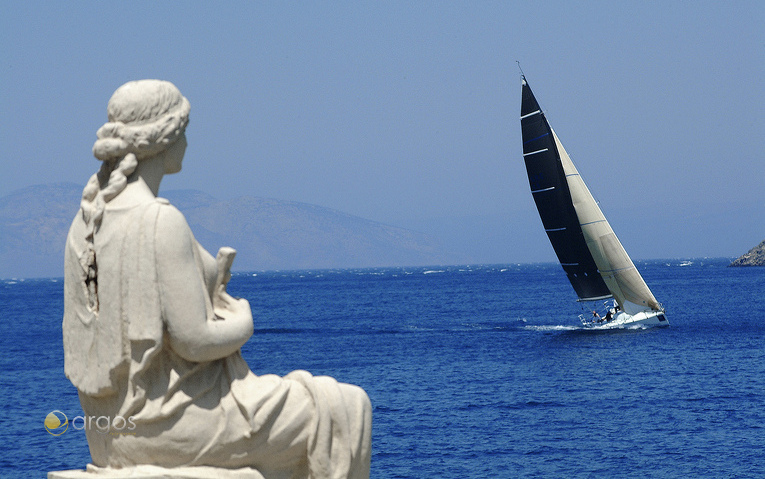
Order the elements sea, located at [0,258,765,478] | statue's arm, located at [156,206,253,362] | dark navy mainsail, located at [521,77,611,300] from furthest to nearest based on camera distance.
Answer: dark navy mainsail, located at [521,77,611,300], sea, located at [0,258,765,478], statue's arm, located at [156,206,253,362]

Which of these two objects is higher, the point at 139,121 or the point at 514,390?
the point at 139,121

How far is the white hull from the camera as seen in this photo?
60.6 metres

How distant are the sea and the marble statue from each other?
19.4 metres

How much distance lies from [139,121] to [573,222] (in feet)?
176

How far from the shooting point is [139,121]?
188 inches

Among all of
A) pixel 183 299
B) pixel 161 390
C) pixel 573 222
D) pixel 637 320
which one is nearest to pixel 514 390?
pixel 573 222

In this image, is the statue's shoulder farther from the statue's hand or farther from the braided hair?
the statue's hand

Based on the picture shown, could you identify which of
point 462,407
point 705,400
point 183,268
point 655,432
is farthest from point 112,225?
point 705,400

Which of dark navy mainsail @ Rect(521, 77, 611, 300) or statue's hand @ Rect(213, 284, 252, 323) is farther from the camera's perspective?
dark navy mainsail @ Rect(521, 77, 611, 300)

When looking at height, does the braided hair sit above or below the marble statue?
above

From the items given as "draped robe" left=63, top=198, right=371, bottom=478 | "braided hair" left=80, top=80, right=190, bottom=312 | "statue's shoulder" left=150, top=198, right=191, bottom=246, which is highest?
"braided hair" left=80, top=80, right=190, bottom=312

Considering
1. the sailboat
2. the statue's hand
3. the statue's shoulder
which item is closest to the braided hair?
the statue's shoulder

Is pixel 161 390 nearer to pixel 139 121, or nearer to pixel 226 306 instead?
pixel 226 306

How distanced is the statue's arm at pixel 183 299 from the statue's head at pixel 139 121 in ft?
1.23
